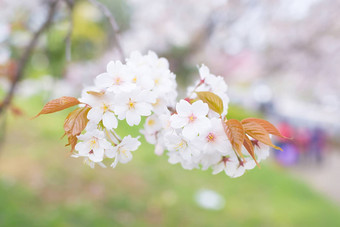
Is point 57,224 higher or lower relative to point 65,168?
lower

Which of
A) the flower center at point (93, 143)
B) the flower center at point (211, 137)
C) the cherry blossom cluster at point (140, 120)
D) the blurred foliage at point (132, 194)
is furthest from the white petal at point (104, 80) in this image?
the blurred foliage at point (132, 194)

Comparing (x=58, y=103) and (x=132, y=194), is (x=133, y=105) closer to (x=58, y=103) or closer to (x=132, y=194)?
(x=58, y=103)

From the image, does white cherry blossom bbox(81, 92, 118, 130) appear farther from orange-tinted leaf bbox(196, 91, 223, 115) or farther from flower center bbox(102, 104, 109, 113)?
orange-tinted leaf bbox(196, 91, 223, 115)

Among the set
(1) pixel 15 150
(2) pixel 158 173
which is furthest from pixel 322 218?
(1) pixel 15 150

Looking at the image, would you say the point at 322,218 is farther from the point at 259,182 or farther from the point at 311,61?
the point at 311,61

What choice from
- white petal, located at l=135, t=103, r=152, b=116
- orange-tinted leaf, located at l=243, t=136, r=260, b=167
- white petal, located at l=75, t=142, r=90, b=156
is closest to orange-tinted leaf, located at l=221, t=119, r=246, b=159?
orange-tinted leaf, located at l=243, t=136, r=260, b=167

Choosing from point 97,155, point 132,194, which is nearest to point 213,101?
point 97,155
